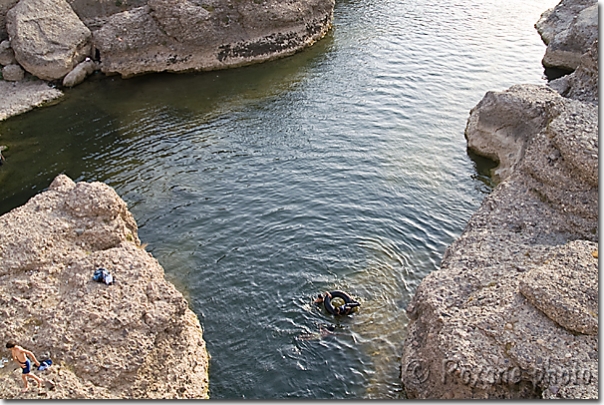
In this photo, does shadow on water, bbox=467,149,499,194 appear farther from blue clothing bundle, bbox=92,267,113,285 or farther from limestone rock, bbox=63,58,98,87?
limestone rock, bbox=63,58,98,87

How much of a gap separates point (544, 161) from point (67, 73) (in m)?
39.0

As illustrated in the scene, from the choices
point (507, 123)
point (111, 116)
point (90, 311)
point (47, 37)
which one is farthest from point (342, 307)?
point (47, 37)

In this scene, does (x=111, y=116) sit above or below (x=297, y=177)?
below

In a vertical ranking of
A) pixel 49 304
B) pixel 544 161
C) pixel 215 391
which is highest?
pixel 544 161

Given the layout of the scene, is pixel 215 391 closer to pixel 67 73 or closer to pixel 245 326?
pixel 245 326

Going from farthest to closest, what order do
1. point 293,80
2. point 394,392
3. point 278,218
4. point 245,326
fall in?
point 293,80
point 278,218
point 245,326
point 394,392

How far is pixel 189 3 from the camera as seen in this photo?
157ft

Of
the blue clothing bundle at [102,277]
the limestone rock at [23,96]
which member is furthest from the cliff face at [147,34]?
the blue clothing bundle at [102,277]

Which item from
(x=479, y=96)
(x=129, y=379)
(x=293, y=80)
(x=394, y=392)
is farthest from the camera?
(x=293, y=80)

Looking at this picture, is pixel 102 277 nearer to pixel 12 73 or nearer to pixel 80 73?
pixel 80 73

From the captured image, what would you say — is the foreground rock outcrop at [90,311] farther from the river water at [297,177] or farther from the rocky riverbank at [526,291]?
the rocky riverbank at [526,291]

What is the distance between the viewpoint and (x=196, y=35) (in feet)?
157

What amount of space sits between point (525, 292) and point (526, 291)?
5 cm

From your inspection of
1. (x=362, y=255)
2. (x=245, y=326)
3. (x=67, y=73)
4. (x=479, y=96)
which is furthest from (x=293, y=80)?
(x=245, y=326)
